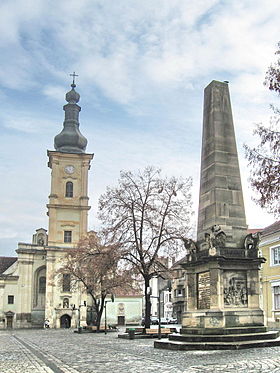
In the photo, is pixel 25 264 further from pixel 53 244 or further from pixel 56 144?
pixel 56 144

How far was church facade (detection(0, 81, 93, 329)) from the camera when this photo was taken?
66438mm

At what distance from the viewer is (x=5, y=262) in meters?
75.6

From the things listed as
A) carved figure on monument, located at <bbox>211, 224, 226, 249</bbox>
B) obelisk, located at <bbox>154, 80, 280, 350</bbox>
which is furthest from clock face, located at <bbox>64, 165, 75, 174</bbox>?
carved figure on monument, located at <bbox>211, 224, 226, 249</bbox>

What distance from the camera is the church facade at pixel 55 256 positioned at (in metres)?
66.4

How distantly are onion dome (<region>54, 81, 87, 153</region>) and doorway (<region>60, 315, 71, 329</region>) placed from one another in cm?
2350

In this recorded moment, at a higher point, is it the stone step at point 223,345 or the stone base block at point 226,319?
the stone base block at point 226,319

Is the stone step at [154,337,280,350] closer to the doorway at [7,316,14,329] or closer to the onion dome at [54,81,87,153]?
the doorway at [7,316,14,329]

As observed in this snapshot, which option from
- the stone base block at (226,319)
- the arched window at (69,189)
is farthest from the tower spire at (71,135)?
the stone base block at (226,319)

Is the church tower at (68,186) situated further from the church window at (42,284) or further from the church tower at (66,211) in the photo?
the church window at (42,284)

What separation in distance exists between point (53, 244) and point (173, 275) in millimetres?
38633

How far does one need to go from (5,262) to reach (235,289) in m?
63.8

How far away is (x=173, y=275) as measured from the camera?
3275 cm

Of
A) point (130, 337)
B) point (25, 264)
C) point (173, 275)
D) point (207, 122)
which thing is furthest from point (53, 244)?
point (207, 122)

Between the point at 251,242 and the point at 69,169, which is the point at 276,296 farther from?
the point at 69,169
